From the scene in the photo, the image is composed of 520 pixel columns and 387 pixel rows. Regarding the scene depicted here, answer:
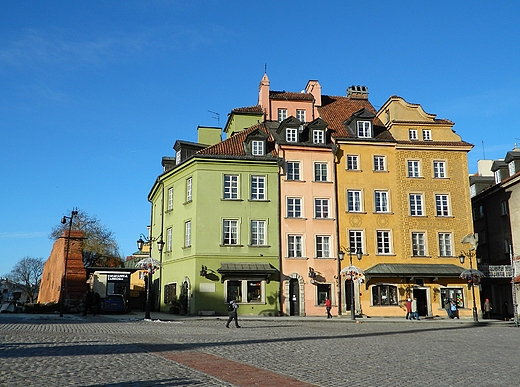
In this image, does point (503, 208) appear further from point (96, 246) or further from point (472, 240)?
point (96, 246)

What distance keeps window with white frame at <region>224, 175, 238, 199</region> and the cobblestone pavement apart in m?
19.9

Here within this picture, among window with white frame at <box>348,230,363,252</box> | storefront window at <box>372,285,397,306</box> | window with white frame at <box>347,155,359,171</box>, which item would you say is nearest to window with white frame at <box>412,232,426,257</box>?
storefront window at <box>372,285,397,306</box>

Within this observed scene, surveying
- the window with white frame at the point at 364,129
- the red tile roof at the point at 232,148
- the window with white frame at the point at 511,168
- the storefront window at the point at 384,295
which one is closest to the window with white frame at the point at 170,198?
the red tile roof at the point at 232,148

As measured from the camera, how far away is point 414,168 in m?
42.6

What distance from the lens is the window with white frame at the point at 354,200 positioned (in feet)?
135

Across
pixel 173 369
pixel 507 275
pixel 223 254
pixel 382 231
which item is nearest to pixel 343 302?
pixel 382 231

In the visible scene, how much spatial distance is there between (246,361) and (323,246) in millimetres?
27409

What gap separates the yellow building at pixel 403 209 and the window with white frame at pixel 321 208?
0.96m

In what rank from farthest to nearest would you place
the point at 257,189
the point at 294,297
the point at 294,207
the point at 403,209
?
the point at 403,209 → the point at 294,207 → the point at 257,189 → the point at 294,297

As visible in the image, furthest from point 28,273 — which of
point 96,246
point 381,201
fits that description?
point 381,201

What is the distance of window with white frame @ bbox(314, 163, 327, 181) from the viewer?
41.0 meters

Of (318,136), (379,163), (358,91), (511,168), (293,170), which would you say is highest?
(358,91)

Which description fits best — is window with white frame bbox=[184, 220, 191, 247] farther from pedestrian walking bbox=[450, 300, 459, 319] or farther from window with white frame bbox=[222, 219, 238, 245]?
pedestrian walking bbox=[450, 300, 459, 319]

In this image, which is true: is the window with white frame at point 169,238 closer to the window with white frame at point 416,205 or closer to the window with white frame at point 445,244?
the window with white frame at point 416,205
